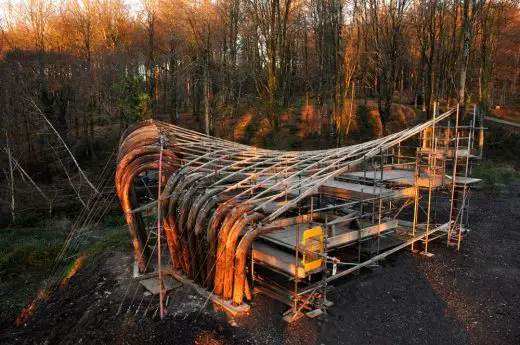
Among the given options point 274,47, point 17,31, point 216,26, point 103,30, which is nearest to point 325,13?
point 274,47

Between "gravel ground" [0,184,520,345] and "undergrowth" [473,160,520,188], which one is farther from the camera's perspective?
"undergrowth" [473,160,520,188]

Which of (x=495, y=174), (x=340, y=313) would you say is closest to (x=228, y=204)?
(x=340, y=313)

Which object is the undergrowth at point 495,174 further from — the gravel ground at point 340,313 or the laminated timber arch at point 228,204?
the gravel ground at point 340,313

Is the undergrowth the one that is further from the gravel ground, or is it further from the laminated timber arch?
the gravel ground

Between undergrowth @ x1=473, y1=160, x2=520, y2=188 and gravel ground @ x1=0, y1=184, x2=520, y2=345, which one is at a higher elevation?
undergrowth @ x1=473, y1=160, x2=520, y2=188

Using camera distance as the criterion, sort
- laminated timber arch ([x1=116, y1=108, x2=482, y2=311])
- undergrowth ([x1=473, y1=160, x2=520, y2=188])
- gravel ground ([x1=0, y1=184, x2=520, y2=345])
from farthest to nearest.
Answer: undergrowth ([x1=473, y1=160, x2=520, y2=188]), laminated timber arch ([x1=116, y1=108, x2=482, y2=311]), gravel ground ([x1=0, y1=184, x2=520, y2=345])

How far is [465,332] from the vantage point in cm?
863

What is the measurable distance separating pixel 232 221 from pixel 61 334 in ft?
16.4

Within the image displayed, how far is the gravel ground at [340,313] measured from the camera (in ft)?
27.9

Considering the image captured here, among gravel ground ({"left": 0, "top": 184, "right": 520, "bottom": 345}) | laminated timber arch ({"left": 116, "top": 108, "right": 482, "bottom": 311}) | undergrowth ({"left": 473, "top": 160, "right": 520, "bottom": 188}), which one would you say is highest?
laminated timber arch ({"left": 116, "top": 108, "right": 482, "bottom": 311})

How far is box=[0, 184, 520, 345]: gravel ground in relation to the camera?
335 inches

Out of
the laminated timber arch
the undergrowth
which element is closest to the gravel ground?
the laminated timber arch

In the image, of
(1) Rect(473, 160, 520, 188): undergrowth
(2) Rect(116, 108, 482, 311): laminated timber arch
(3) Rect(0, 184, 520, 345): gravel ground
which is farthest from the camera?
(1) Rect(473, 160, 520, 188): undergrowth

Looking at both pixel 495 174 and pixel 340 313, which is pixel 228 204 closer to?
pixel 340 313
